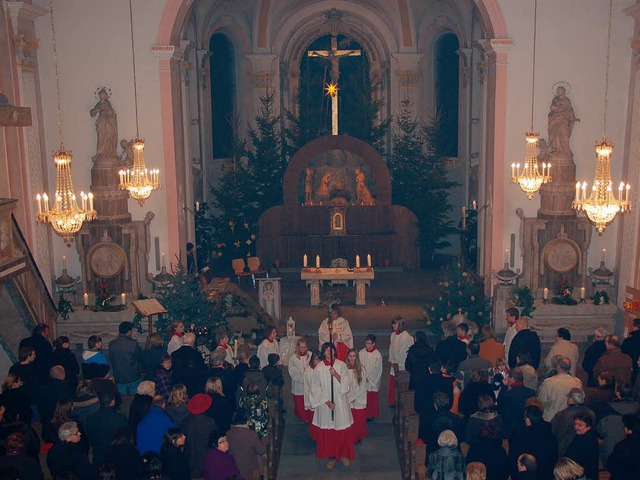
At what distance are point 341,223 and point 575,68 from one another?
882 centimetres

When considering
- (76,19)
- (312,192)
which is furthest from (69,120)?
(312,192)

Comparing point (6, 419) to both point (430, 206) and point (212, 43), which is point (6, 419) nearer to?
point (430, 206)

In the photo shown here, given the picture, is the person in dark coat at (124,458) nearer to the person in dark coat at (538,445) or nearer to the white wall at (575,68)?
the person in dark coat at (538,445)

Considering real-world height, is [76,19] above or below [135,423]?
above

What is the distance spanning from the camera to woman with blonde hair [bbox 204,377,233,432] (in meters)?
10.5

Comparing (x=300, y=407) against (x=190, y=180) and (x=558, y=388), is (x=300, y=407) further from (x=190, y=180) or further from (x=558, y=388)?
(x=190, y=180)

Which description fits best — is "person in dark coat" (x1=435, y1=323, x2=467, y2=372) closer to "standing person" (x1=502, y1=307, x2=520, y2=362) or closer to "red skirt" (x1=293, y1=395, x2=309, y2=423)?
"standing person" (x1=502, y1=307, x2=520, y2=362)

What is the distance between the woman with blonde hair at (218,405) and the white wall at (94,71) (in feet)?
28.3

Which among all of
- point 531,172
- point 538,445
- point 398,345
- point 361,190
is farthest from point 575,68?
point 538,445

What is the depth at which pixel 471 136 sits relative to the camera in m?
25.0

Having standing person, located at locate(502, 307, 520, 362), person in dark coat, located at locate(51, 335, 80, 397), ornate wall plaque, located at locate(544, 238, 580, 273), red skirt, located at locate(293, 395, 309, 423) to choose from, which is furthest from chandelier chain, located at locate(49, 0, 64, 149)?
ornate wall plaque, located at locate(544, 238, 580, 273)

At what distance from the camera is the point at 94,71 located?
59.0ft

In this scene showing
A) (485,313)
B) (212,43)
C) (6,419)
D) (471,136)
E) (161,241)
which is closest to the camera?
(6,419)

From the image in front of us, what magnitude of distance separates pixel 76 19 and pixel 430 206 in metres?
11.6
